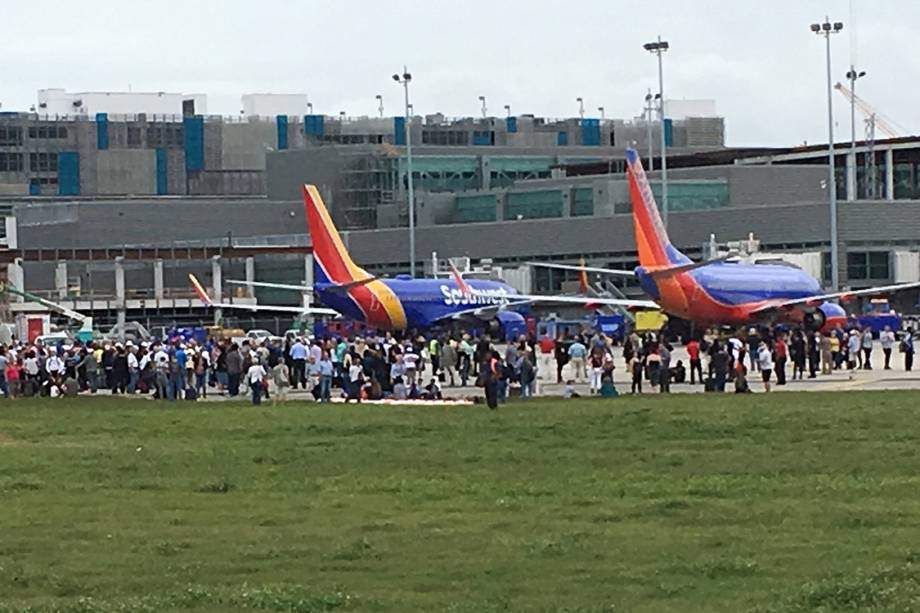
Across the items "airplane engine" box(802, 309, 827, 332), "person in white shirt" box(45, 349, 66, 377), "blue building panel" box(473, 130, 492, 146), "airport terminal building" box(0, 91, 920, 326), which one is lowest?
"person in white shirt" box(45, 349, 66, 377)

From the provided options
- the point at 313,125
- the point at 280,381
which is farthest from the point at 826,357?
the point at 313,125

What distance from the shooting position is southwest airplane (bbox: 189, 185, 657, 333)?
88000 millimetres

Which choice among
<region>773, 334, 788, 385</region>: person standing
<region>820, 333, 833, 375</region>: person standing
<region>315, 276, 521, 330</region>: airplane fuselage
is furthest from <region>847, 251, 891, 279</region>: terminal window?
<region>773, 334, 788, 385</region>: person standing

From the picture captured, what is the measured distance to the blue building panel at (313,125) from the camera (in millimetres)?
173875

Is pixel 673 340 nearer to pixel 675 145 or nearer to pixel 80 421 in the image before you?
pixel 80 421

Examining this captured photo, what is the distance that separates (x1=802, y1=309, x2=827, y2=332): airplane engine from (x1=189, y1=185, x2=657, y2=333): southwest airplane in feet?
25.1

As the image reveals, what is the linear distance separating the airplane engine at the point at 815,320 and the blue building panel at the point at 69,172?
311 feet

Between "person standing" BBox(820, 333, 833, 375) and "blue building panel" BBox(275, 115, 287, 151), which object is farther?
"blue building panel" BBox(275, 115, 287, 151)

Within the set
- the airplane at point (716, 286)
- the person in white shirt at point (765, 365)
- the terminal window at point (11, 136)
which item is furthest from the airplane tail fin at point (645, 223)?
the terminal window at point (11, 136)

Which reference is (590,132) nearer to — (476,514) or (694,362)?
(694,362)

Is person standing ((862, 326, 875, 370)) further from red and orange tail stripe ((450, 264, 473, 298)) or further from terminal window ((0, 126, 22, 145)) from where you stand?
terminal window ((0, 126, 22, 145))

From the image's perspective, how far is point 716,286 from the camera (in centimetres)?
7825

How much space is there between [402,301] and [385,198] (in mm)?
56607

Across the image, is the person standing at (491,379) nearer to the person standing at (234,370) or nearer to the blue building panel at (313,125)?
the person standing at (234,370)
